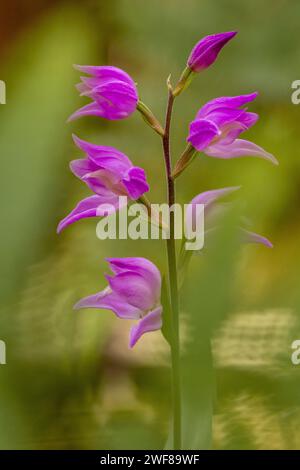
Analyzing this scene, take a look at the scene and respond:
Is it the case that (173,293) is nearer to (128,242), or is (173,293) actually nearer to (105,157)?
(105,157)

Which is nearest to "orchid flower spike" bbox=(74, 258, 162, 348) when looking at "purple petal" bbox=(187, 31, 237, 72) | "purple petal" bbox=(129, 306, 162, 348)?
"purple petal" bbox=(129, 306, 162, 348)

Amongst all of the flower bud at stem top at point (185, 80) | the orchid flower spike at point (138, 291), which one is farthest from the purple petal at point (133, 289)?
the flower bud at stem top at point (185, 80)

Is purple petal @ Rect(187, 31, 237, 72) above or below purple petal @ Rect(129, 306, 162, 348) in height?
above

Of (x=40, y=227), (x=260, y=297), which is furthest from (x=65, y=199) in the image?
(x=260, y=297)

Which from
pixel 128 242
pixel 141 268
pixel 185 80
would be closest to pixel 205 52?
pixel 185 80

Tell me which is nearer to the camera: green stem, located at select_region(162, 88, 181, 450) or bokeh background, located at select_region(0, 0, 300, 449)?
green stem, located at select_region(162, 88, 181, 450)

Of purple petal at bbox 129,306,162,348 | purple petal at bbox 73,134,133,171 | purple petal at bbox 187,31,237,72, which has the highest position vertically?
purple petal at bbox 187,31,237,72

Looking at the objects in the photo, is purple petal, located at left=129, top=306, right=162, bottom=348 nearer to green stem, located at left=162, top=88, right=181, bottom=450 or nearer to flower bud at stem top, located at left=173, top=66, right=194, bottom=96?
green stem, located at left=162, top=88, right=181, bottom=450

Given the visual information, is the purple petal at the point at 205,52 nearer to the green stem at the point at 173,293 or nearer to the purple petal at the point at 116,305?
→ the green stem at the point at 173,293

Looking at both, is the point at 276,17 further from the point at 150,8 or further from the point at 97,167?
the point at 97,167
